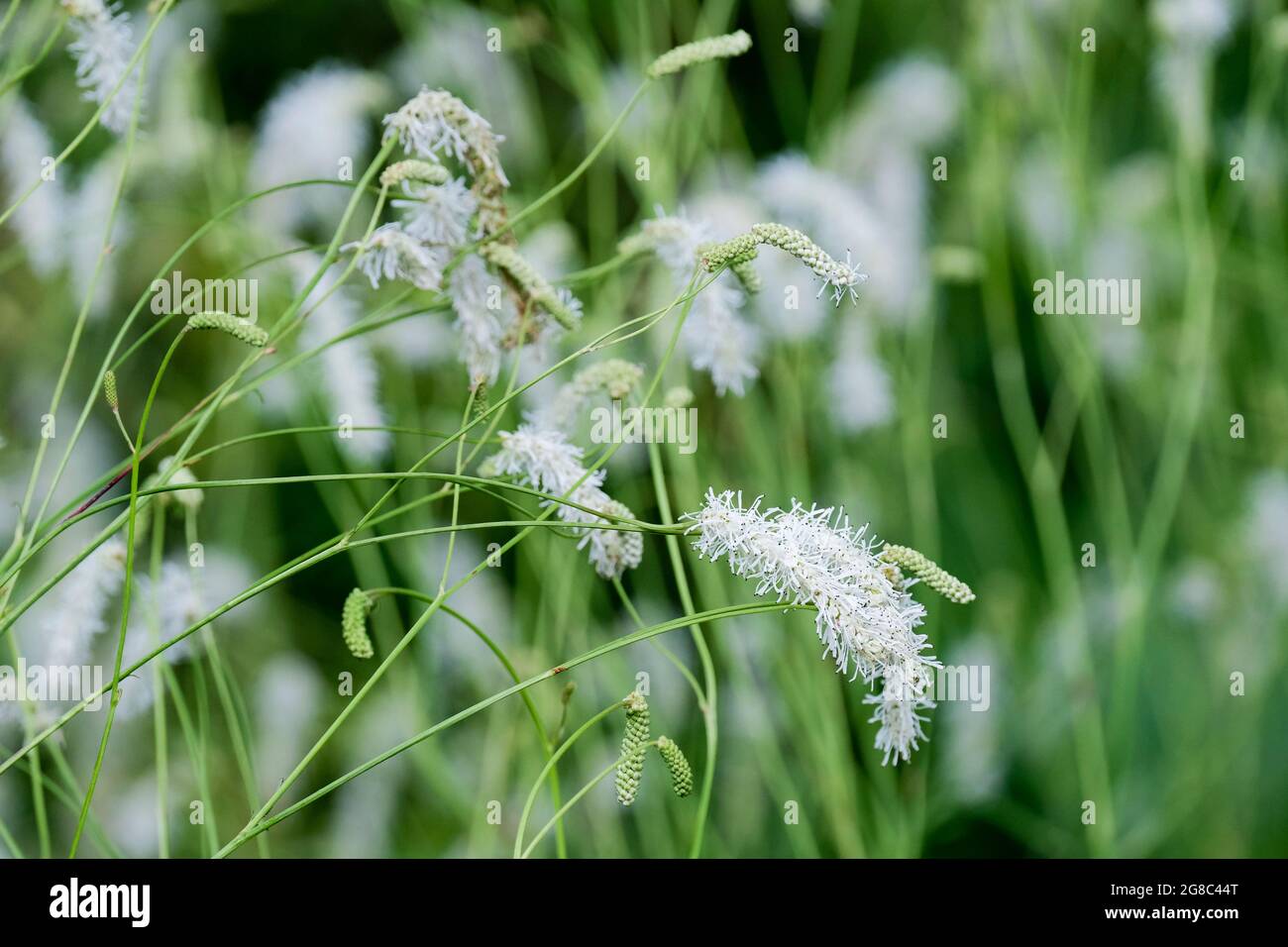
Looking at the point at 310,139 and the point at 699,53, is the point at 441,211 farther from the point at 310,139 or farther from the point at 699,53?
the point at 310,139

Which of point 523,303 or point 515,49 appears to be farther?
point 515,49

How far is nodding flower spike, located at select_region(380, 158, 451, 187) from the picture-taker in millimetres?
358

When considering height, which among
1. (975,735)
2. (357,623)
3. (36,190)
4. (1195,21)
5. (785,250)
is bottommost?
(975,735)

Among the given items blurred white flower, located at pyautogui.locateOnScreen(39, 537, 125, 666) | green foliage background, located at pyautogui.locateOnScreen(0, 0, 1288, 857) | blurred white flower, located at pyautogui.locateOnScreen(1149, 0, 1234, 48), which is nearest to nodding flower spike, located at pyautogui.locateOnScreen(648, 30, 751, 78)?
green foliage background, located at pyautogui.locateOnScreen(0, 0, 1288, 857)

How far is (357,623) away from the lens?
361 mm

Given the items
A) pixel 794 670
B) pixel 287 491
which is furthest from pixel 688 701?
pixel 287 491

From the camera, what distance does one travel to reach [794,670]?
1.93ft

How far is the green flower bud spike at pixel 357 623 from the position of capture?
0.36m

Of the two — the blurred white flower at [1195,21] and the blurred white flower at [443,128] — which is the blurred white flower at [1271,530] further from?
the blurred white flower at [443,128]

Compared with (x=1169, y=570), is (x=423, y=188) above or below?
above

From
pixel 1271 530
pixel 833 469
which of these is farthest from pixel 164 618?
pixel 1271 530

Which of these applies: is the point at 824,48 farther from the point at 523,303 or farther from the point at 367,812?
the point at 367,812

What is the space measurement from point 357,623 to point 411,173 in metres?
0.16

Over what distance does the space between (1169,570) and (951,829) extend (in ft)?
0.74
